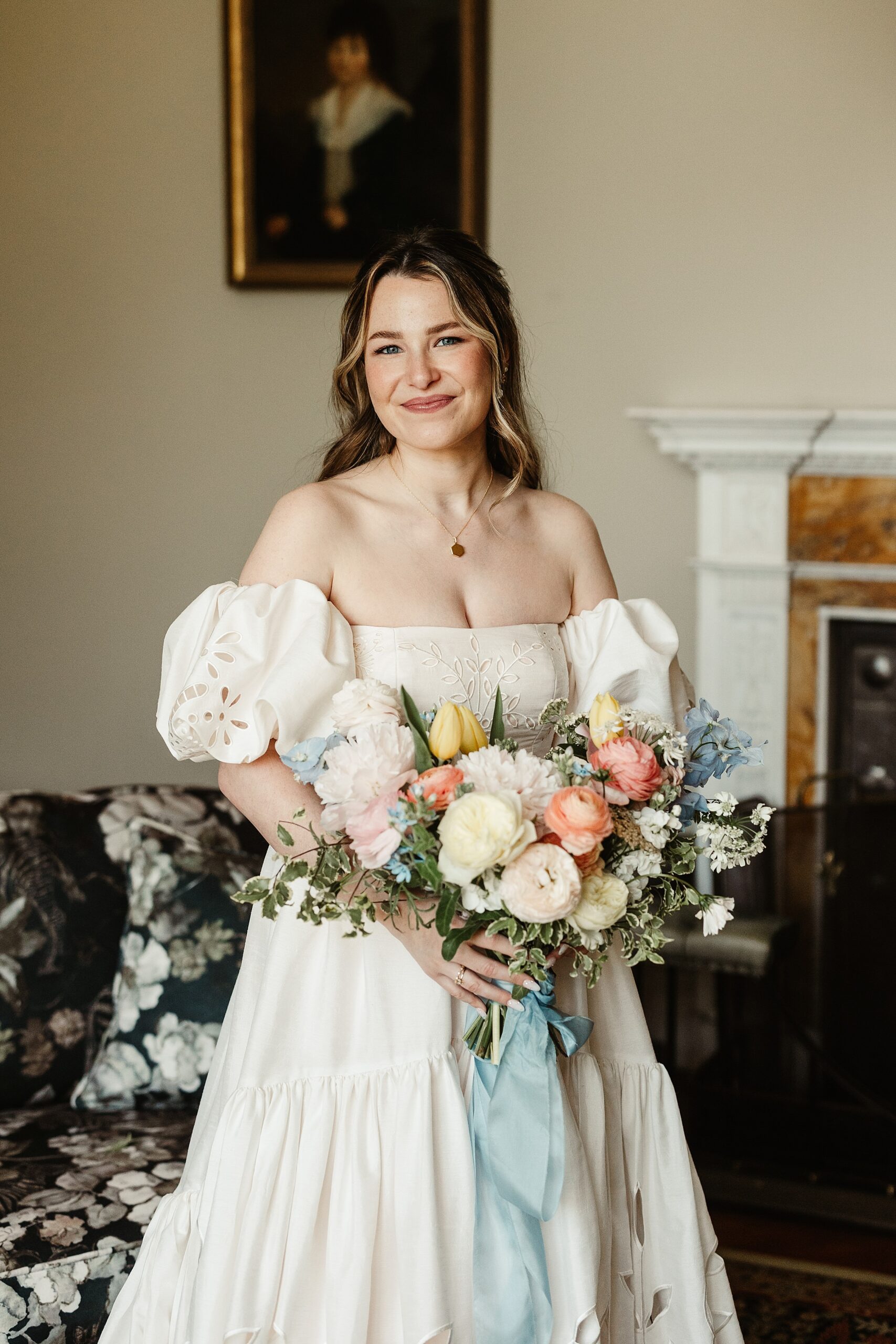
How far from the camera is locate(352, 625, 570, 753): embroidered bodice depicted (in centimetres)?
149

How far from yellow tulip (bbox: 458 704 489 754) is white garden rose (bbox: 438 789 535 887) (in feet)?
0.33

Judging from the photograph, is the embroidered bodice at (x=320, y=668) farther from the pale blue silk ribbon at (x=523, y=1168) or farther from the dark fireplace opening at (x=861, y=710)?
the dark fireplace opening at (x=861, y=710)

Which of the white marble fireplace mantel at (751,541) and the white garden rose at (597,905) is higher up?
A: the white marble fireplace mantel at (751,541)

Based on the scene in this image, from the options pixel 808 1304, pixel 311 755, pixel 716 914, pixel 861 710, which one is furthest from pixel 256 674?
pixel 861 710

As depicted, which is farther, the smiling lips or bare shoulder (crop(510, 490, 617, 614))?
bare shoulder (crop(510, 490, 617, 614))

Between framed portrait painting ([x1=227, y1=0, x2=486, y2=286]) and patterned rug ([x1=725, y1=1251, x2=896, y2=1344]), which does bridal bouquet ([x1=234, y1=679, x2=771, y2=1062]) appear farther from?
framed portrait painting ([x1=227, y1=0, x2=486, y2=286])

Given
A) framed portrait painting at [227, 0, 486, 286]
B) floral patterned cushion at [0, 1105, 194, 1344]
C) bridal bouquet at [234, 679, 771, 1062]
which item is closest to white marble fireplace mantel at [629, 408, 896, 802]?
framed portrait painting at [227, 0, 486, 286]

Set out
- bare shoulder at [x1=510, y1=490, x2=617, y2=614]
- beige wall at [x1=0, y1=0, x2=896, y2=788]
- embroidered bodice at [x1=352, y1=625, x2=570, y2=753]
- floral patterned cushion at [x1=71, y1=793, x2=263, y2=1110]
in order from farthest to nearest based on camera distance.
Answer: beige wall at [x1=0, y1=0, x2=896, y2=788], floral patterned cushion at [x1=71, y1=793, x2=263, y2=1110], bare shoulder at [x1=510, y1=490, x2=617, y2=614], embroidered bodice at [x1=352, y1=625, x2=570, y2=753]

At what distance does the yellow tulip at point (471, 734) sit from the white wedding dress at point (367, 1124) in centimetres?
22

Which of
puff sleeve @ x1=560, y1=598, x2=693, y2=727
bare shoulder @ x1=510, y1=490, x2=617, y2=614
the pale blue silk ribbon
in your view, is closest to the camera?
the pale blue silk ribbon

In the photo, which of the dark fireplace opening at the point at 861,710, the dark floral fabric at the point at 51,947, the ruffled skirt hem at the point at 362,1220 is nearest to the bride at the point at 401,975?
the ruffled skirt hem at the point at 362,1220

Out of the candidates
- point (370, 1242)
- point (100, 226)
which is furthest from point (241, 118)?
point (370, 1242)

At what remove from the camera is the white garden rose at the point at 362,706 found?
1267 millimetres

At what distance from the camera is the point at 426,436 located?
1.57 meters
